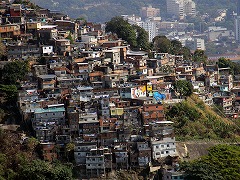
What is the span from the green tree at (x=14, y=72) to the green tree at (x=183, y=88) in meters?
5.62

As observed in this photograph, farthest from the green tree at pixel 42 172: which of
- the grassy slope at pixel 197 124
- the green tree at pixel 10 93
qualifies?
the grassy slope at pixel 197 124

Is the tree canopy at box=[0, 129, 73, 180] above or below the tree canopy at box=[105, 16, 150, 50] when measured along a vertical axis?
below

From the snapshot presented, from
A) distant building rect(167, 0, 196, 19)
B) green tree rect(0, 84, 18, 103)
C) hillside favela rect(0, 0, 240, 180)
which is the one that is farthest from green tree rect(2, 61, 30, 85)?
distant building rect(167, 0, 196, 19)

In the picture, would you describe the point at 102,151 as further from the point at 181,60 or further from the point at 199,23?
the point at 199,23

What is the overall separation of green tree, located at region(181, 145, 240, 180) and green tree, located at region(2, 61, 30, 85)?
22.9 ft

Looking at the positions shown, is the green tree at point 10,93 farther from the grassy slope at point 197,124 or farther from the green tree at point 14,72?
the grassy slope at point 197,124

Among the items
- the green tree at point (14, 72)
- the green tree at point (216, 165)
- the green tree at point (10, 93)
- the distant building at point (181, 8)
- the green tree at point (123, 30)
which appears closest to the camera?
the green tree at point (216, 165)

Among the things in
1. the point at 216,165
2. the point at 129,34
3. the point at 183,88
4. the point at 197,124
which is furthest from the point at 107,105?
the point at 129,34

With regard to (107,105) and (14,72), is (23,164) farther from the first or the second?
(14,72)

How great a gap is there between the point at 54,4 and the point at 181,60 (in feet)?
180

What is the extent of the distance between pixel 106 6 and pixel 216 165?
69.4 meters

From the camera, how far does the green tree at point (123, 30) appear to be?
31.1 m

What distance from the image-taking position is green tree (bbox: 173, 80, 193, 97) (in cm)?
2560

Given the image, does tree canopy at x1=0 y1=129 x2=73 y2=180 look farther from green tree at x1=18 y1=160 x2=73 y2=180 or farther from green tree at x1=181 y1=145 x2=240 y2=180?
green tree at x1=181 y1=145 x2=240 y2=180
